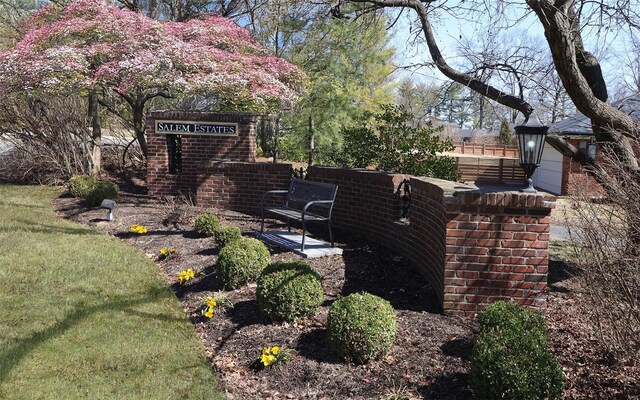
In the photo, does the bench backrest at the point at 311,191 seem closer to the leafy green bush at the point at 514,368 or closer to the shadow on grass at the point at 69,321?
the shadow on grass at the point at 69,321

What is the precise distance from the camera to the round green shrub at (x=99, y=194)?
34.4 feet

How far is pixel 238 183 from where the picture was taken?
34.3 feet

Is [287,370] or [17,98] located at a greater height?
[17,98]

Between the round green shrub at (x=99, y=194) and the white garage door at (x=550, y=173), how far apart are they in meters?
17.2

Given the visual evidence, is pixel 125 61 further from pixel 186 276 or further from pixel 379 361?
pixel 379 361

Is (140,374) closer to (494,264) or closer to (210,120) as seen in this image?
(494,264)

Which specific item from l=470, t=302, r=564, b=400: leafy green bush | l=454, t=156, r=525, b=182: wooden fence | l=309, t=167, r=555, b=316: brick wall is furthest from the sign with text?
l=454, t=156, r=525, b=182: wooden fence

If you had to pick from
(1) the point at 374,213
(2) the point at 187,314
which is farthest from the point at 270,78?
(2) the point at 187,314

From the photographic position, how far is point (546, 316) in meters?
5.16

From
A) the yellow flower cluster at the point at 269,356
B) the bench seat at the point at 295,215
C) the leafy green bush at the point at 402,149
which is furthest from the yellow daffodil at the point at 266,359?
the leafy green bush at the point at 402,149

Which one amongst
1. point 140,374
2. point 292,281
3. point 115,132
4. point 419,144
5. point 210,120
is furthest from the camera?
point 115,132

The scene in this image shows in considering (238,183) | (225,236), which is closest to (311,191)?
(225,236)

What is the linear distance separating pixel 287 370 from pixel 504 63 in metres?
5.61

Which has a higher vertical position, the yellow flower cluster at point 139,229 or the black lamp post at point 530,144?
the black lamp post at point 530,144
